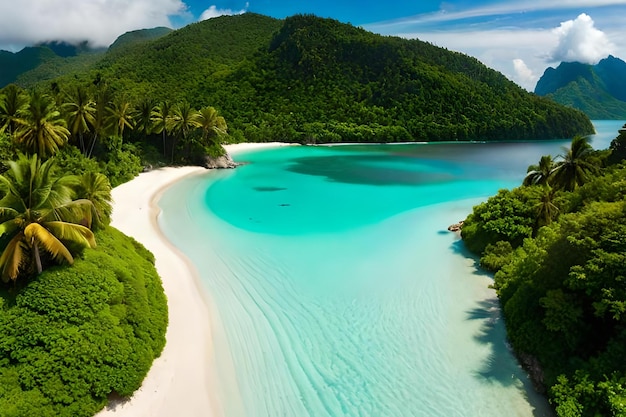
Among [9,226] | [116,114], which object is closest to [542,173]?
[9,226]

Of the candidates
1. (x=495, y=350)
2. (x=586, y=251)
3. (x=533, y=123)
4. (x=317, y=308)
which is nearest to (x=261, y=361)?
(x=317, y=308)

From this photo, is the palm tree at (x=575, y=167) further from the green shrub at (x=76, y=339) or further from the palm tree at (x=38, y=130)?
the palm tree at (x=38, y=130)

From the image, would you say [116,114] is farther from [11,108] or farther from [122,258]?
[122,258]

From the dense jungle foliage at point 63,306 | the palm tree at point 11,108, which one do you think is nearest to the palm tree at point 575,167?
the dense jungle foliage at point 63,306

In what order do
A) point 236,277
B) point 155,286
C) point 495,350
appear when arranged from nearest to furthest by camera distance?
point 495,350, point 155,286, point 236,277

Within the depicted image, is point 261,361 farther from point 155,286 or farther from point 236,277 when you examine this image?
point 236,277

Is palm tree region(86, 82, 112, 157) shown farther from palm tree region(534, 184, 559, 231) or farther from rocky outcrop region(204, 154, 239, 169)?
palm tree region(534, 184, 559, 231)
